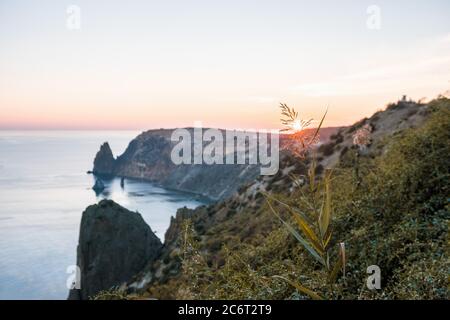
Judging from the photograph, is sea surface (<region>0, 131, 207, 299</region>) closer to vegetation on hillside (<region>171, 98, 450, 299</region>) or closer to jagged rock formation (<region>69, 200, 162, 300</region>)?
jagged rock formation (<region>69, 200, 162, 300</region>)

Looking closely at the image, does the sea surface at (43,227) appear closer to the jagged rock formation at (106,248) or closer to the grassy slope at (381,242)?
the jagged rock formation at (106,248)

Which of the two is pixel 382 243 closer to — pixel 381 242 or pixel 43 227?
pixel 381 242

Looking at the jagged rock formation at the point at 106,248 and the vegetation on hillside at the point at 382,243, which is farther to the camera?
the jagged rock formation at the point at 106,248

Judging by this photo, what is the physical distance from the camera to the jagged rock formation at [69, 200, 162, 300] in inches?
2803

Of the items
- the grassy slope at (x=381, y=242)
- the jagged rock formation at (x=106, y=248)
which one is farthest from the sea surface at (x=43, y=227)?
the grassy slope at (x=381, y=242)

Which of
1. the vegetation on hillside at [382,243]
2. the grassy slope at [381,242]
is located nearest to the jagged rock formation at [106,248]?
the grassy slope at [381,242]

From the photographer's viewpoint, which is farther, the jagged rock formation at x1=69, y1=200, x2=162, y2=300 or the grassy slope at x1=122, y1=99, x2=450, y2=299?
the jagged rock formation at x1=69, y1=200, x2=162, y2=300

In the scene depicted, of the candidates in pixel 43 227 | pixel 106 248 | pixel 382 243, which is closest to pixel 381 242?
pixel 382 243

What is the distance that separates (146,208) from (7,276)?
78910 millimetres

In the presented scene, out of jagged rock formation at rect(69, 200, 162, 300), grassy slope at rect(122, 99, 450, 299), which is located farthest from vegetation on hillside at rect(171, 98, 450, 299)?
jagged rock formation at rect(69, 200, 162, 300)

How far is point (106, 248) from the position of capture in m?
72.3

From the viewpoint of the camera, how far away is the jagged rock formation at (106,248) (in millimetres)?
71188

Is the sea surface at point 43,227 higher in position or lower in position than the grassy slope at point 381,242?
lower

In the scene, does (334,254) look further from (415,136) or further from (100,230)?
(100,230)
